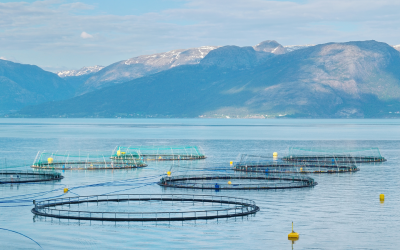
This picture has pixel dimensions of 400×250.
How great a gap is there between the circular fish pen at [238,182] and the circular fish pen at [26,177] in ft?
75.8

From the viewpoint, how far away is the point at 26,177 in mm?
115938

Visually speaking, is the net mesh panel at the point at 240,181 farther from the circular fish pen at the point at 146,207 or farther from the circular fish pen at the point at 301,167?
the circular fish pen at the point at 146,207

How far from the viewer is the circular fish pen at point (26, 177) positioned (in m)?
111

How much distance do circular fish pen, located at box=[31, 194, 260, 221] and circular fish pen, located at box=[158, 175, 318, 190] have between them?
1247cm

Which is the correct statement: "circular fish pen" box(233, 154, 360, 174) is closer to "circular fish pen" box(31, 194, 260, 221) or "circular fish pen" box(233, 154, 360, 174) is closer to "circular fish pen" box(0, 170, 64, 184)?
"circular fish pen" box(0, 170, 64, 184)

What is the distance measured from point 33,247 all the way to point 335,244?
100ft

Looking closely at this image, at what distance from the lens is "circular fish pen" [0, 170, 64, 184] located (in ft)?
364

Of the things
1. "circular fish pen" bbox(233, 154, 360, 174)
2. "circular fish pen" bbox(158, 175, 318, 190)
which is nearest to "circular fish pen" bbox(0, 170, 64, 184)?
"circular fish pen" bbox(158, 175, 318, 190)

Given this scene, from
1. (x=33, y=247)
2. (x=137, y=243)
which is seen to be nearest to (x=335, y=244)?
(x=137, y=243)

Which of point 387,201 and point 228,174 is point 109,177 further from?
point 387,201

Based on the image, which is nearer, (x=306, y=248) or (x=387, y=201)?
(x=306, y=248)

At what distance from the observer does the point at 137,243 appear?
193ft

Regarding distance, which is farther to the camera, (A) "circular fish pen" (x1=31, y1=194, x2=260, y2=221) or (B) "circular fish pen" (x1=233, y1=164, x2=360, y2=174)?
(B) "circular fish pen" (x1=233, y1=164, x2=360, y2=174)

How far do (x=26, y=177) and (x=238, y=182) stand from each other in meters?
42.7
